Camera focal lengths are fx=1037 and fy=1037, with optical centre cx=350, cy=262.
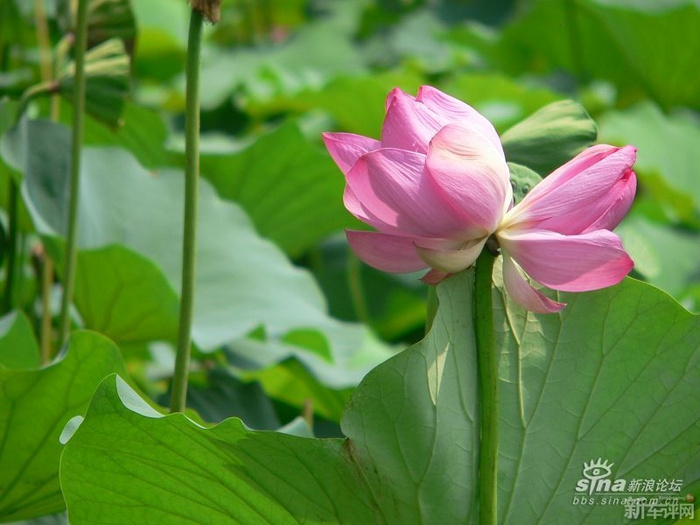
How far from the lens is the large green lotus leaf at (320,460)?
52 cm

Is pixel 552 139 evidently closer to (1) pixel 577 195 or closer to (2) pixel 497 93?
(1) pixel 577 195

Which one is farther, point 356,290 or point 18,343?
point 356,290

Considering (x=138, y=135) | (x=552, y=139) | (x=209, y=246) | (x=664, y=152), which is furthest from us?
(x=664, y=152)

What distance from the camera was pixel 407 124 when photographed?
0.50 metres

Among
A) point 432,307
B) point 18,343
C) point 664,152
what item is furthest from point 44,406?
point 664,152

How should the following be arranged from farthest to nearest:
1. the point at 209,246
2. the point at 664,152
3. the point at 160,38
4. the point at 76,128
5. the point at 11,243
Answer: the point at 160,38
the point at 664,152
the point at 209,246
the point at 11,243
the point at 76,128

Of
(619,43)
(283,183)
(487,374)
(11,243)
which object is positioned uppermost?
(487,374)

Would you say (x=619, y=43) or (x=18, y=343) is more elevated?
(x=18, y=343)

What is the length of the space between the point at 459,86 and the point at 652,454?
1302 millimetres

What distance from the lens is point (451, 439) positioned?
543 mm

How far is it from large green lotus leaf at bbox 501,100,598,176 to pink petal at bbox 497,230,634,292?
14cm

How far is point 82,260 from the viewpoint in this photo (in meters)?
0.91

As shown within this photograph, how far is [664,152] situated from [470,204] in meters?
1.49

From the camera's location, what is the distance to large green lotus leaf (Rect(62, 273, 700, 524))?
0.53m
